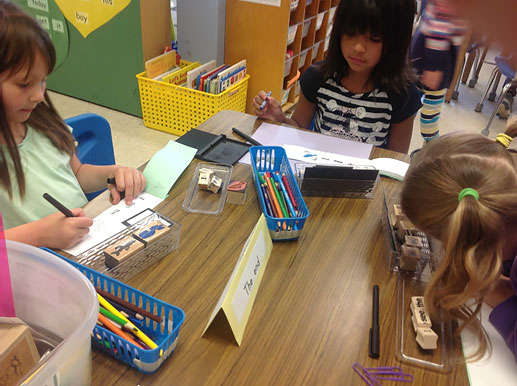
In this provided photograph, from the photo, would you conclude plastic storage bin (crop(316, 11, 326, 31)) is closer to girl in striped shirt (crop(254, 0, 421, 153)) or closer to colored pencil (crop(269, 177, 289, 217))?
girl in striped shirt (crop(254, 0, 421, 153))

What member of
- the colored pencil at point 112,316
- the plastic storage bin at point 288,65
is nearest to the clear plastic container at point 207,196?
the colored pencil at point 112,316

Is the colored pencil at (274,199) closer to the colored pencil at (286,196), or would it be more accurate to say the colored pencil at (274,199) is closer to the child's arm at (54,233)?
the colored pencil at (286,196)

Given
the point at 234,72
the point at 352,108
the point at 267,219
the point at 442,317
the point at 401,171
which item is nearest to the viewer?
the point at 442,317

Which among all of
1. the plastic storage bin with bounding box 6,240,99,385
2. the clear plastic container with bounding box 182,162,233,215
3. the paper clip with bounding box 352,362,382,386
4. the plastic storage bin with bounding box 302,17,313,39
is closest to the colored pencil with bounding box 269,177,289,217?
the clear plastic container with bounding box 182,162,233,215

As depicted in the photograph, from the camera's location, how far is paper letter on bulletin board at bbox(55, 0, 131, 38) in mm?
2307

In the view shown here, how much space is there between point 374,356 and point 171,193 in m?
0.57

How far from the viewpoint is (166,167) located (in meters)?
1.04

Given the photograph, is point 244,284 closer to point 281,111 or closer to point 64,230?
point 64,230

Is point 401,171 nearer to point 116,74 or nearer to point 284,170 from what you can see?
point 284,170

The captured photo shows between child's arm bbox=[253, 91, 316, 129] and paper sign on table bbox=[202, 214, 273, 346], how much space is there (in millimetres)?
598

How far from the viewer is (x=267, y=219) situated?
33.4 inches

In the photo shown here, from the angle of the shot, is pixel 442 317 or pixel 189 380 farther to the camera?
pixel 442 317

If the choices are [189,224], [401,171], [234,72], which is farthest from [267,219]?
[234,72]

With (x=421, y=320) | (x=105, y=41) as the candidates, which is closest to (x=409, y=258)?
(x=421, y=320)
